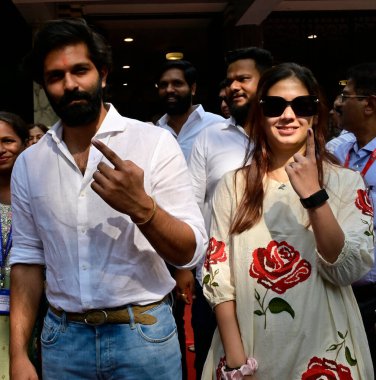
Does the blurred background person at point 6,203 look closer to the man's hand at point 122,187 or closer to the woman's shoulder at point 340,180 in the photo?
the man's hand at point 122,187

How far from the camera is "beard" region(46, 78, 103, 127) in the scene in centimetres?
244

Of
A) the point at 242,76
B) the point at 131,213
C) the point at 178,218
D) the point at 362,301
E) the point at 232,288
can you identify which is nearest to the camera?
the point at 131,213

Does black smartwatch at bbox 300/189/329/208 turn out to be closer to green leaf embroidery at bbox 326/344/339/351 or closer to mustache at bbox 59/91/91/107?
green leaf embroidery at bbox 326/344/339/351

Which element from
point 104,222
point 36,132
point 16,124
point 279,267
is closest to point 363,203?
point 279,267

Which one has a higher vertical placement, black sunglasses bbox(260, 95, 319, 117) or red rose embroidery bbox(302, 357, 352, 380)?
black sunglasses bbox(260, 95, 319, 117)

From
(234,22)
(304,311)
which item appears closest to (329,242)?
(304,311)

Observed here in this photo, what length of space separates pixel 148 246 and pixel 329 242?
2.11 feet

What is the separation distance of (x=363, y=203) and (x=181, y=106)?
333 centimetres

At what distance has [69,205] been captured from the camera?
7.91ft

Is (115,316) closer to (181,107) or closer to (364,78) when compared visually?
(364,78)

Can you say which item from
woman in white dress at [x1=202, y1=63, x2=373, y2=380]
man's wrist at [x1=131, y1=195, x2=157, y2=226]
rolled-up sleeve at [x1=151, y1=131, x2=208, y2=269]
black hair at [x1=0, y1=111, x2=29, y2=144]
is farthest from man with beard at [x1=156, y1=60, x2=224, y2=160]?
man's wrist at [x1=131, y1=195, x2=157, y2=226]

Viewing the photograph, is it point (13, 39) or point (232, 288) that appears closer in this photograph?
point (232, 288)

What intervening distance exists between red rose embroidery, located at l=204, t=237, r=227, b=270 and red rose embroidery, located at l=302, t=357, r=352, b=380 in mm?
514

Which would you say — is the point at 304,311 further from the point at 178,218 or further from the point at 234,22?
the point at 234,22
